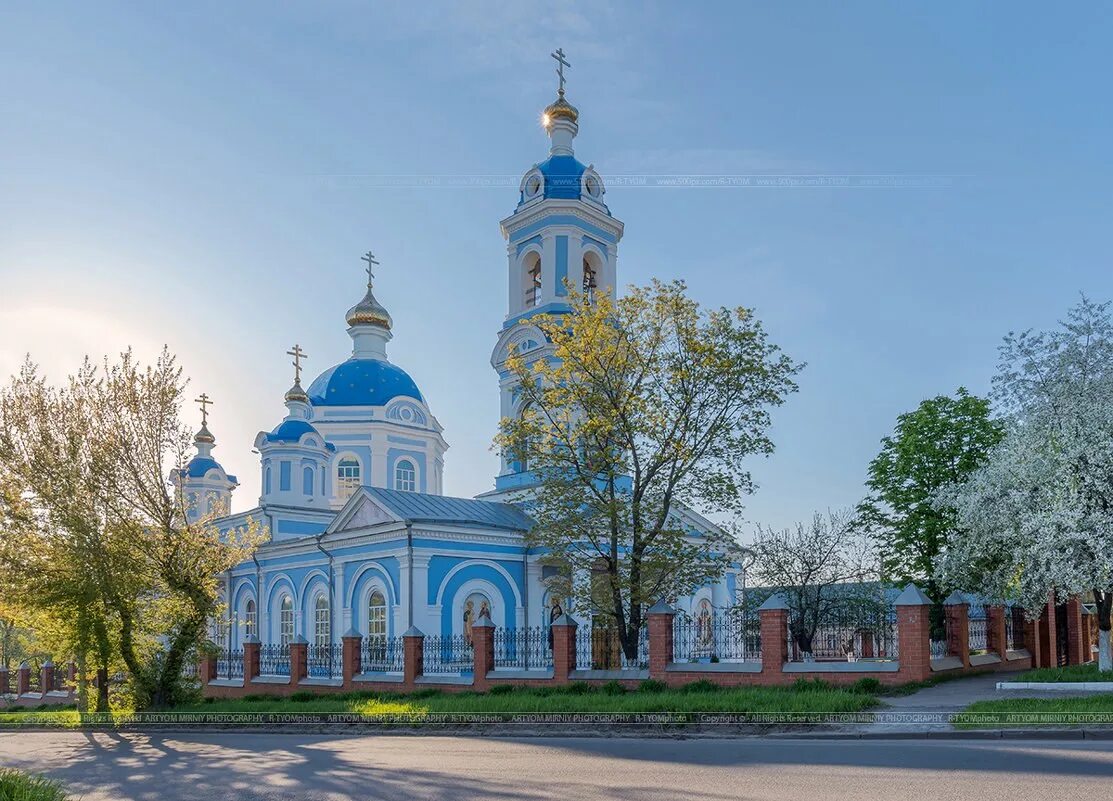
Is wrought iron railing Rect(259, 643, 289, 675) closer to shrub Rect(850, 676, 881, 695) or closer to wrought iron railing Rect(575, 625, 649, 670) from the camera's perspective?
wrought iron railing Rect(575, 625, 649, 670)

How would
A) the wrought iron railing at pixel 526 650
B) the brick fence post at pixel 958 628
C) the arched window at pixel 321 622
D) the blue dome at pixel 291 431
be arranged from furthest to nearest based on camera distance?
the blue dome at pixel 291 431 < the arched window at pixel 321 622 < the wrought iron railing at pixel 526 650 < the brick fence post at pixel 958 628

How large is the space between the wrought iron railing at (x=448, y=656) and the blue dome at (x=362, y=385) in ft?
73.2

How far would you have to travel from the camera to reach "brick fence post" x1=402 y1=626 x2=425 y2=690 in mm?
23172

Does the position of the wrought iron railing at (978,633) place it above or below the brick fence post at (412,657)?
above

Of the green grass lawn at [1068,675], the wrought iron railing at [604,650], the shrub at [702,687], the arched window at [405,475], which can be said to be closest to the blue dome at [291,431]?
the arched window at [405,475]

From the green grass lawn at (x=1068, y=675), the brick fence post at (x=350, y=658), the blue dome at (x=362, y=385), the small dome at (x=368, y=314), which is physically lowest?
the brick fence post at (x=350, y=658)

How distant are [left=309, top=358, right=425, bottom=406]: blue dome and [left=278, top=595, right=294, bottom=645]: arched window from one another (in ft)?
39.1

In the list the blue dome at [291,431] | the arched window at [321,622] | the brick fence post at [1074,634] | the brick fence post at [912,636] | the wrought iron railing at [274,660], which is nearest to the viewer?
the brick fence post at [912,636]

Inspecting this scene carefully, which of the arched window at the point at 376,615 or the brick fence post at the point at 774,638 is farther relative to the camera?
the arched window at the point at 376,615

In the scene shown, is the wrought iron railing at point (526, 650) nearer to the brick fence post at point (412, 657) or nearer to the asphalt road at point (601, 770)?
the brick fence post at point (412, 657)

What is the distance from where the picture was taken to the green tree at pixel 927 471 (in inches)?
1043

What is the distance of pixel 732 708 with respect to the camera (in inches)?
579

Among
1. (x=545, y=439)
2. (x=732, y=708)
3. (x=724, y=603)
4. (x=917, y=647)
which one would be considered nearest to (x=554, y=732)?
(x=732, y=708)

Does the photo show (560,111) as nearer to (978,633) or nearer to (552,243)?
(552,243)
